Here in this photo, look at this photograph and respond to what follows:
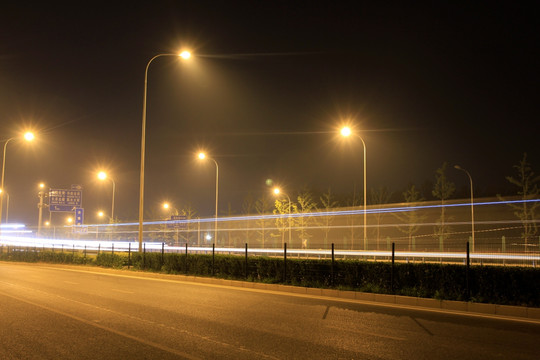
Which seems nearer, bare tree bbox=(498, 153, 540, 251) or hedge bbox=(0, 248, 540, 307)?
hedge bbox=(0, 248, 540, 307)

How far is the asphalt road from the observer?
309 inches

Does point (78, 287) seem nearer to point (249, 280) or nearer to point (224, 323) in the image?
point (249, 280)

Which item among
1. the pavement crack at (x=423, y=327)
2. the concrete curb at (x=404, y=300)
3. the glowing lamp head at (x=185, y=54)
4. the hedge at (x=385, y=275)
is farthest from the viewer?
the glowing lamp head at (x=185, y=54)

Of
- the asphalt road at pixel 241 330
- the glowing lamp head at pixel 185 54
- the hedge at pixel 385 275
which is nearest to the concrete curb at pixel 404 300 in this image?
the hedge at pixel 385 275

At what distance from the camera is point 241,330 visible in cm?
967

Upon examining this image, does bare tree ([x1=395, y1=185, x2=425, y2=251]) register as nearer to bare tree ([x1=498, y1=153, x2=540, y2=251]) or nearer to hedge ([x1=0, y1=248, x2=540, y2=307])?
bare tree ([x1=498, y1=153, x2=540, y2=251])

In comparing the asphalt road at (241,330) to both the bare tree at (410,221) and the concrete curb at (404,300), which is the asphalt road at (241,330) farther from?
the bare tree at (410,221)

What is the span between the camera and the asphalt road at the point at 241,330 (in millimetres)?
7859

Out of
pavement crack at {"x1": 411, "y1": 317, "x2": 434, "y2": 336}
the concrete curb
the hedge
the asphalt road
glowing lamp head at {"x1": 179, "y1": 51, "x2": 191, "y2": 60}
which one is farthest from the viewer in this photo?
glowing lamp head at {"x1": 179, "y1": 51, "x2": 191, "y2": 60}

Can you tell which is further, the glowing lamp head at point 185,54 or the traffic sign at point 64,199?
the traffic sign at point 64,199

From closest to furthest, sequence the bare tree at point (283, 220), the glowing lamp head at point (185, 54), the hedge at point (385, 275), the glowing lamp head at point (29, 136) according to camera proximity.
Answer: the hedge at point (385, 275) → the glowing lamp head at point (185, 54) → the glowing lamp head at point (29, 136) → the bare tree at point (283, 220)

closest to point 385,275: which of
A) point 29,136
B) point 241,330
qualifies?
point 241,330

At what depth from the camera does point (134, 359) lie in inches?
289

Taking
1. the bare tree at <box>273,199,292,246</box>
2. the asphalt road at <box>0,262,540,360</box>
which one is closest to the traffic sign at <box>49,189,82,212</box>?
the bare tree at <box>273,199,292,246</box>
